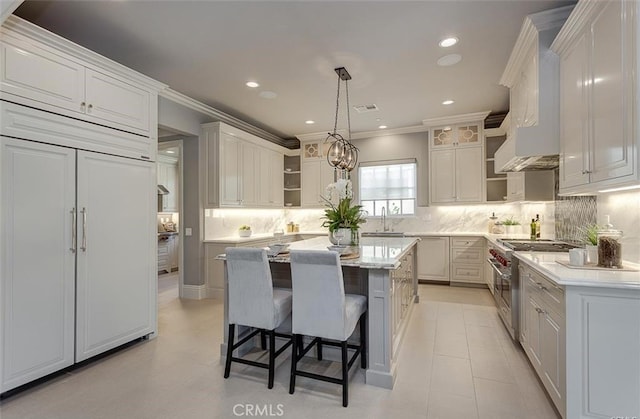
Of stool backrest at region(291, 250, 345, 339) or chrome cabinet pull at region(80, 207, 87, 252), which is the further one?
chrome cabinet pull at region(80, 207, 87, 252)

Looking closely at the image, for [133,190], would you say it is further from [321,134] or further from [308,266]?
[321,134]

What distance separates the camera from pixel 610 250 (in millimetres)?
2027

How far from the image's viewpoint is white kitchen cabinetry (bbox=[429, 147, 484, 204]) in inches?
215

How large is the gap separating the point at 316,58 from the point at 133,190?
7.48ft

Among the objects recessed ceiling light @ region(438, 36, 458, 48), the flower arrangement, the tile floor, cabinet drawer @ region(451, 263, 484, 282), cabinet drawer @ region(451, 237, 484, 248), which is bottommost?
the tile floor

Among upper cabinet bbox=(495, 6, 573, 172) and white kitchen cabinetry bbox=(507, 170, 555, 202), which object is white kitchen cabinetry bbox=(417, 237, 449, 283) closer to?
white kitchen cabinetry bbox=(507, 170, 555, 202)

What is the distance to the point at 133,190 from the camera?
9.95ft

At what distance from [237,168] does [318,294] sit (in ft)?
11.6

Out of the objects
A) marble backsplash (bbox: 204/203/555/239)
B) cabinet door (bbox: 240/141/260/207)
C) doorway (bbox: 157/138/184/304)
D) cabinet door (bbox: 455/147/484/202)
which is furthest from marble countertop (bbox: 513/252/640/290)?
doorway (bbox: 157/138/184/304)

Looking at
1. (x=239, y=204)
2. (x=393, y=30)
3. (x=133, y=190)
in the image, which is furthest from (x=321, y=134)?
(x=133, y=190)

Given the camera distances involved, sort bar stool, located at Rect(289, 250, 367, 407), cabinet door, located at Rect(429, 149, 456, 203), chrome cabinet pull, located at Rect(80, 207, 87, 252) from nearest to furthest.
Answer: bar stool, located at Rect(289, 250, 367, 407) → chrome cabinet pull, located at Rect(80, 207, 87, 252) → cabinet door, located at Rect(429, 149, 456, 203)

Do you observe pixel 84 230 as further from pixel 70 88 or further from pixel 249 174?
pixel 249 174

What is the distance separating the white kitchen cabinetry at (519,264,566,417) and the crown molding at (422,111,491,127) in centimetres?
336

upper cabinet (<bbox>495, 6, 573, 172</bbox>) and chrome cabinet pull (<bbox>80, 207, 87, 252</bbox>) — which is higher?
upper cabinet (<bbox>495, 6, 573, 172</bbox>)
